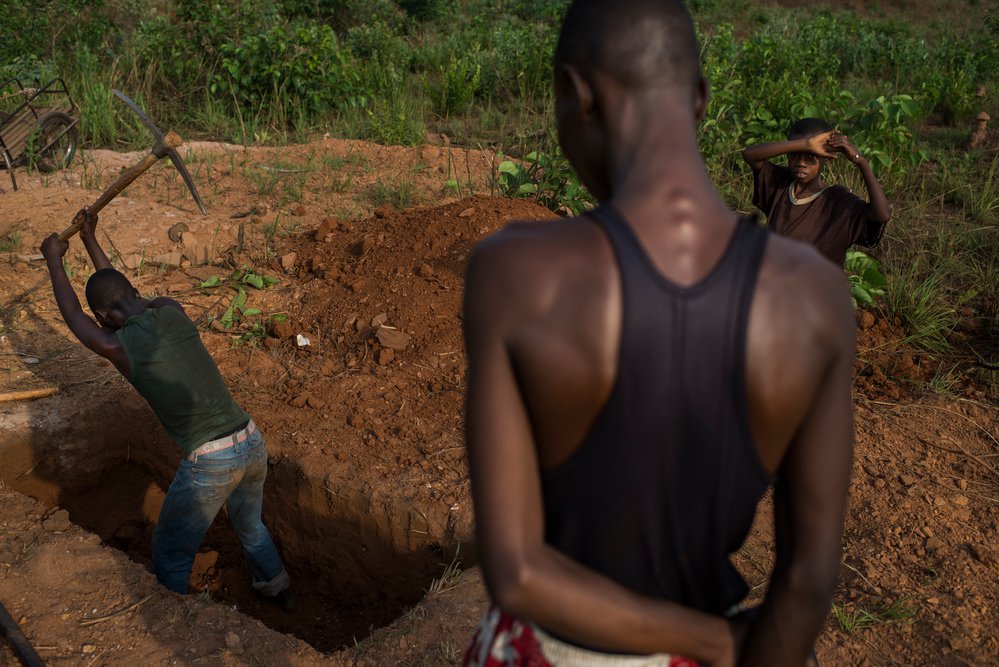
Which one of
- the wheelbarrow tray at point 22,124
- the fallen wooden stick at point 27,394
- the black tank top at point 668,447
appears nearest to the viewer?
the black tank top at point 668,447

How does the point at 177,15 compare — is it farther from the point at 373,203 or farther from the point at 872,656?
the point at 872,656

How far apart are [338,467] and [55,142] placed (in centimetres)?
483

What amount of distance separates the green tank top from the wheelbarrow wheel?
4.33 meters

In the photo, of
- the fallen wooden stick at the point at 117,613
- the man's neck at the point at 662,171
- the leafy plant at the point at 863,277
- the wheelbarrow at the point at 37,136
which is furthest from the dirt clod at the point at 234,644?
the wheelbarrow at the point at 37,136

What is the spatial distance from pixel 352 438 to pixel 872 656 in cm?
250

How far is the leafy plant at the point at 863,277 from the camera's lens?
15.6 ft

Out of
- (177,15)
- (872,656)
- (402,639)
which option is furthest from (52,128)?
(872,656)

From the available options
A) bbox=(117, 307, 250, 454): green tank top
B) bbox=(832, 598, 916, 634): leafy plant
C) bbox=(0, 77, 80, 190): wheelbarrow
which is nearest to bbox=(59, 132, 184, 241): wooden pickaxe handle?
bbox=(117, 307, 250, 454): green tank top

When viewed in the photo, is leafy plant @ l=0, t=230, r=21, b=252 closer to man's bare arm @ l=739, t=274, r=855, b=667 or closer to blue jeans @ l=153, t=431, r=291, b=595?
blue jeans @ l=153, t=431, r=291, b=595

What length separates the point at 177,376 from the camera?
3.30 meters

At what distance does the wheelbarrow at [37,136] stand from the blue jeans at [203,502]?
4.04m

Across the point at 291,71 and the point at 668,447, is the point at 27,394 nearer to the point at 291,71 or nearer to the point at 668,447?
the point at 668,447

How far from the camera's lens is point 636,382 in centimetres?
97

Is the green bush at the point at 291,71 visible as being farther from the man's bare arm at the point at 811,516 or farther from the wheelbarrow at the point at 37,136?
the man's bare arm at the point at 811,516
